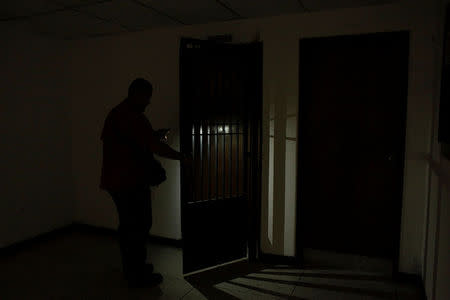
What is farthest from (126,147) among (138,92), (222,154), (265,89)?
(265,89)

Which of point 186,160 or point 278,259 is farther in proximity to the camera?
point 278,259

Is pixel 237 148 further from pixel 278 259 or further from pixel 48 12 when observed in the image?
pixel 48 12

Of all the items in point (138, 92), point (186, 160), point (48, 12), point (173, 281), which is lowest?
point (173, 281)

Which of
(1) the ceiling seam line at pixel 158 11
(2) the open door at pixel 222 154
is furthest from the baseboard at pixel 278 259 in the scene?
(1) the ceiling seam line at pixel 158 11

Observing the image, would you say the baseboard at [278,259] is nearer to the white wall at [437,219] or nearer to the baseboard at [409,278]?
the baseboard at [409,278]

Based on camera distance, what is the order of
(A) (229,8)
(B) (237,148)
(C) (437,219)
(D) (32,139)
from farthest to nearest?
1. (D) (32,139)
2. (B) (237,148)
3. (A) (229,8)
4. (C) (437,219)

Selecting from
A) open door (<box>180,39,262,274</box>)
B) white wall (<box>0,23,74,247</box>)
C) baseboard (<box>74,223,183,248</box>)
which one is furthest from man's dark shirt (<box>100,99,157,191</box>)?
white wall (<box>0,23,74,247</box>)

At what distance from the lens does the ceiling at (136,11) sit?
2.67m

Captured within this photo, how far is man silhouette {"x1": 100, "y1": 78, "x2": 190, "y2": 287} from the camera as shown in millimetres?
2453

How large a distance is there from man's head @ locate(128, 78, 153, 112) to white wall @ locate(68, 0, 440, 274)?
919 millimetres

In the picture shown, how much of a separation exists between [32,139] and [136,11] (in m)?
1.84

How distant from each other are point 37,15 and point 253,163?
2.39 meters

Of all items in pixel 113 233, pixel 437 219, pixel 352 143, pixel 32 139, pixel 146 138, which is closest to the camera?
pixel 437 219

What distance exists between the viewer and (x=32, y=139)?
3.58m
